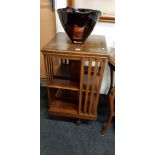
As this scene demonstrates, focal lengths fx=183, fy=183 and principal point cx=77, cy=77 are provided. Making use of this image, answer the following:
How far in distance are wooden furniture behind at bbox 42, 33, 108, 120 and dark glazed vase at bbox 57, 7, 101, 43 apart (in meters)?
0.08

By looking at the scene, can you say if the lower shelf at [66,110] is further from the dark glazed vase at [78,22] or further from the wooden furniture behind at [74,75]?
the dark glazed vase at [78,22]

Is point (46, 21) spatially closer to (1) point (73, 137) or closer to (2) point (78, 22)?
(2) point (78, 22)

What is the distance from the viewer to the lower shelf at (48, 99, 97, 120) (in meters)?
1.42

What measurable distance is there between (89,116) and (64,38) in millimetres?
635

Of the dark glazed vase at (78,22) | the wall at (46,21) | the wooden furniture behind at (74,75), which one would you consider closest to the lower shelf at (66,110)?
the wooden furniture behind at (74,75)

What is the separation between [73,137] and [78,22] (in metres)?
0.86

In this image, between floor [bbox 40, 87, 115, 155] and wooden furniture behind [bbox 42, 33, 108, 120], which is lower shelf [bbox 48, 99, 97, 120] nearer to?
wooden furniture behind [bbox 42, 33, 108, 120]

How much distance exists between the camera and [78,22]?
3.86 feet

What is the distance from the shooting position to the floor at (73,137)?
1.32 metres

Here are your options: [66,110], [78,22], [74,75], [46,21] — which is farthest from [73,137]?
[46,21]

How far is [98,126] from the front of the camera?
1.54 meters

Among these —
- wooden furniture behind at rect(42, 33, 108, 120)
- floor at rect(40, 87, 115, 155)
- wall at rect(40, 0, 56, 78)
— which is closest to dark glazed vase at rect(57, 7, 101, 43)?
wooden furniture behind at rect(42, 33, 108, 120)

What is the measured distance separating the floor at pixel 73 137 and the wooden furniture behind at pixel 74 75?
0.14 m
